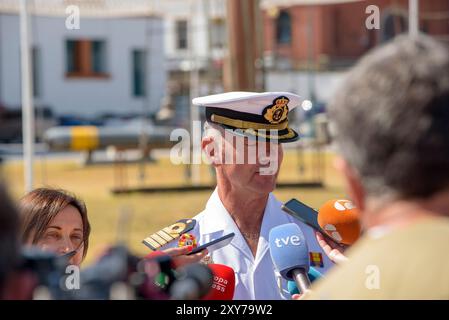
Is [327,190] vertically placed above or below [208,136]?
below

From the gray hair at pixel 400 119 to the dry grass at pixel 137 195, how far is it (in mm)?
8193

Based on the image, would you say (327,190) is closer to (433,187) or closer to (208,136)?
(208,136)

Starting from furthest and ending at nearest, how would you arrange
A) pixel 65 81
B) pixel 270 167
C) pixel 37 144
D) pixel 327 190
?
pixel 65 81
pixel 37 144
pixel 327 190
pixel 270 167

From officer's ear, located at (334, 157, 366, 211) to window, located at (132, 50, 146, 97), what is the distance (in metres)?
36.7

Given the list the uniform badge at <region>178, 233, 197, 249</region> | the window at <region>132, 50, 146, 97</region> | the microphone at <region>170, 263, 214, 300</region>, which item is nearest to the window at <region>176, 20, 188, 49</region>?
the window at <region>132, 50, 146, 97</region>

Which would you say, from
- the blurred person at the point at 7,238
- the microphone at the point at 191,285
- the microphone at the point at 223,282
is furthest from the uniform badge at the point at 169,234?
the blurred person at the point at 7,238

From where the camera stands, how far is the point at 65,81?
35969mm

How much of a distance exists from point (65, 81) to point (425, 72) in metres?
34.8

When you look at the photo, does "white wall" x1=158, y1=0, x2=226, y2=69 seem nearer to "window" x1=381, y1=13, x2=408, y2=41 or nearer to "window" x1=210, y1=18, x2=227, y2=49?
"window" x1=210, y1=18, x2=227, y2=49

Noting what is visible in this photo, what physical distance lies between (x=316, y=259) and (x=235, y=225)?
350 millimetres

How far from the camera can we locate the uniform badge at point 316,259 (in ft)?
10.5

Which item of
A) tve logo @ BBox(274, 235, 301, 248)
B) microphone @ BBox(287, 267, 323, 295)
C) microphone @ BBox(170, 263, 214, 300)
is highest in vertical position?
microphone @ BBox(170, 263, 214, 300)

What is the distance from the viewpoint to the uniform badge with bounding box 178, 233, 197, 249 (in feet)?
10.9

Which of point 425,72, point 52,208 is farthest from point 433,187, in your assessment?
point 52,208
